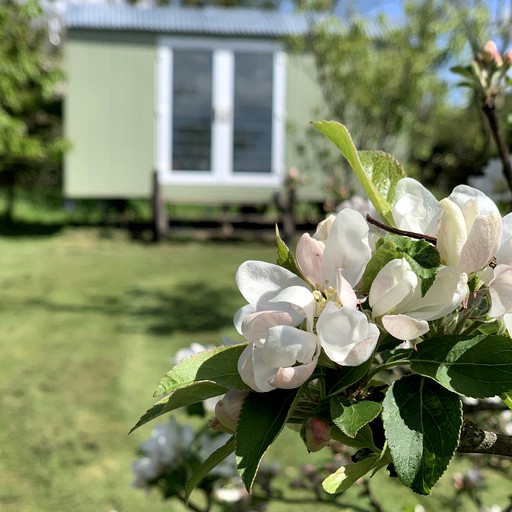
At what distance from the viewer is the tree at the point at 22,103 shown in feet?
29.8

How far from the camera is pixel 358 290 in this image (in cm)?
53

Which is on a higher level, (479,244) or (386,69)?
(386,69)

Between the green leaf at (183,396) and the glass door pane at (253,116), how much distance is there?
913 cm

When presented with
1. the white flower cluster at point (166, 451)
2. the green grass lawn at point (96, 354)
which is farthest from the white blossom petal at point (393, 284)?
the white flower cluster at point (166, 451)

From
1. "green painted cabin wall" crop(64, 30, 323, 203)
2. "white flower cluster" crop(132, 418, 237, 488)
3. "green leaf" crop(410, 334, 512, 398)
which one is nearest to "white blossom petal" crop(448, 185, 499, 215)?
"green leaf" crop(410, 334, 512, 398)

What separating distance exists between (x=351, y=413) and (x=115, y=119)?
9.36 meters

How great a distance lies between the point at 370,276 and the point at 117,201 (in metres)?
9.86

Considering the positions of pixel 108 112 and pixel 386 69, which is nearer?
pixel 386 69

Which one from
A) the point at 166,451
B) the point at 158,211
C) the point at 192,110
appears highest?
the point at 192,110

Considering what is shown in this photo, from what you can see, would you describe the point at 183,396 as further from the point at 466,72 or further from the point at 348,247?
the point at 466,72

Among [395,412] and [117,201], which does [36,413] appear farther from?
[117,201]

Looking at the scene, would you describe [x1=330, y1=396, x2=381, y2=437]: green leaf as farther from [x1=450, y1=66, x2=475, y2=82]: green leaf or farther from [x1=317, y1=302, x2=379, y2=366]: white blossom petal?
[x1=450, y1=66, x2=475, y2=82]: green leaf

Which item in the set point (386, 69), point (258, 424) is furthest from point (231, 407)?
point (386, 69)

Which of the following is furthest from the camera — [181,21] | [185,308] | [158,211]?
[181,21]
